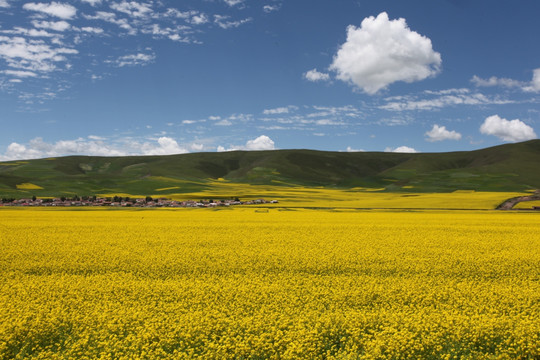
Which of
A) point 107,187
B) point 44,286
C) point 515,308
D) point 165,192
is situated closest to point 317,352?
point 515,308

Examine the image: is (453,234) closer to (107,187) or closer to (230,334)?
(230,334)

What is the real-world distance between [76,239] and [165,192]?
7881 centimetres

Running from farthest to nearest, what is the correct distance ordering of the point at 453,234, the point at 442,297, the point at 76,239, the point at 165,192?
the point at 165,192
the point at 453,234
the point at 76,239
the point at 442,297

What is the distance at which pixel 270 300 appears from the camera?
1134cm

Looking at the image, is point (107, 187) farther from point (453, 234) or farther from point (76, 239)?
point (453, 234)

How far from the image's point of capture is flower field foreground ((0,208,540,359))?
8641 millimetres

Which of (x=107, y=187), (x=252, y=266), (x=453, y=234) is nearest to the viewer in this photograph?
(x=252, y=266)

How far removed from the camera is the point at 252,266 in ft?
52.5

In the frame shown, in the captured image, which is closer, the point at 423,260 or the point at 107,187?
the point at 423,260

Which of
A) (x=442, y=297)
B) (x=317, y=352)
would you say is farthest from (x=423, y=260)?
(x=317, y=352)

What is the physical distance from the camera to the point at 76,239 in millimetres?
23672

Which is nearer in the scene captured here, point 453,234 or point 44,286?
point 44,286

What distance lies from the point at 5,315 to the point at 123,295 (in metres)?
3.07

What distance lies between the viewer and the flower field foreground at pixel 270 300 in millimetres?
8641
